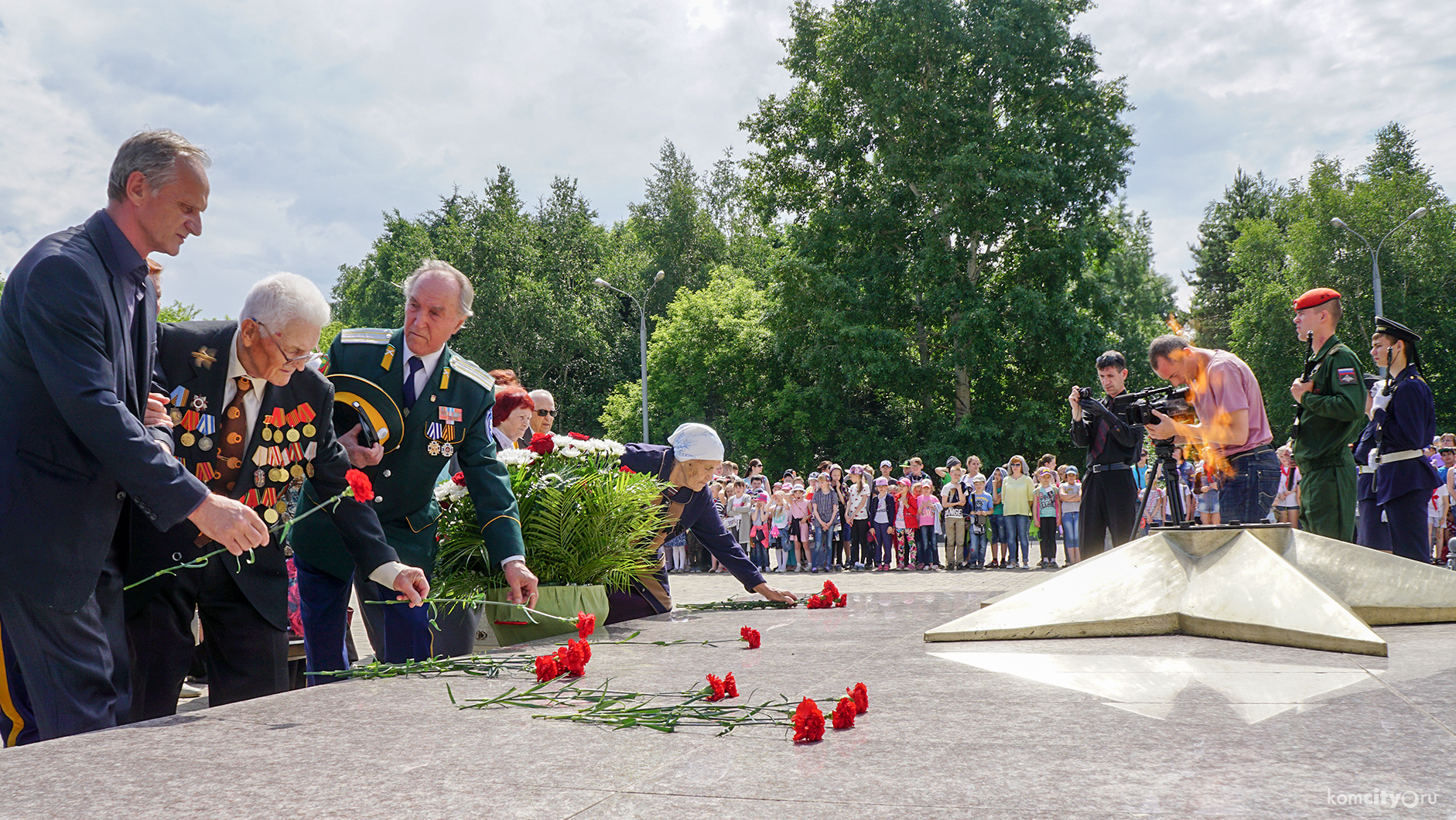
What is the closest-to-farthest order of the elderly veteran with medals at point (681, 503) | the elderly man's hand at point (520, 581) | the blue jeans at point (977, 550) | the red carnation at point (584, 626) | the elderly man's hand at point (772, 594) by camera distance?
1. the red carnation at point (584, 626)
2. the elderly man's hand at point (520, 581)
3. the elderly veteran with medals at point (681, 503)
4. the elderly man's hand at point (772, 594)
5. the blue jeans at point (977, 550)

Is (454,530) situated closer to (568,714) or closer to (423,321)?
(423,321)

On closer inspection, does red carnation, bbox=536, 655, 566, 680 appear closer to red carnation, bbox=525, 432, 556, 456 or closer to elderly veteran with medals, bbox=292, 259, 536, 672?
elderly veteran with medals, bbox=292, 259, 536, 672

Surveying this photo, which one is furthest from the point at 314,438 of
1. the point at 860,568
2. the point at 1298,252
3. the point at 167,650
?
the point at 1298,252

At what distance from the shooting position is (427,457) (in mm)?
3770

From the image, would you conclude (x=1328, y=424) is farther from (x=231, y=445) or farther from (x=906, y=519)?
(x=906, y=519)

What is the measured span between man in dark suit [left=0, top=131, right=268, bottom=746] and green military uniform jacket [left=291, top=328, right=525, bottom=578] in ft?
3.84

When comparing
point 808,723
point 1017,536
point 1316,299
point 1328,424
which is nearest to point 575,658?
point 808,723

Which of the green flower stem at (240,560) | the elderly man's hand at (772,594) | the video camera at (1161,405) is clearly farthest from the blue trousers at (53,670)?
the video camera at (1161,405)

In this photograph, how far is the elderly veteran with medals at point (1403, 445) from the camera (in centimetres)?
549

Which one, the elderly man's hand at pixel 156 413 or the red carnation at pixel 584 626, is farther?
the red carnation at pixel 584 626

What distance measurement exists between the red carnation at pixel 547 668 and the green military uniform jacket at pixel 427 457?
74 cm

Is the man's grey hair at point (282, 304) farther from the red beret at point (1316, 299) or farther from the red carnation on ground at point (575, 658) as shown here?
the red beret at point (1316, 299)

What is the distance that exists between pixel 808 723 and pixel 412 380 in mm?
2340

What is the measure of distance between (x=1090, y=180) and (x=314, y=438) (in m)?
28.1
